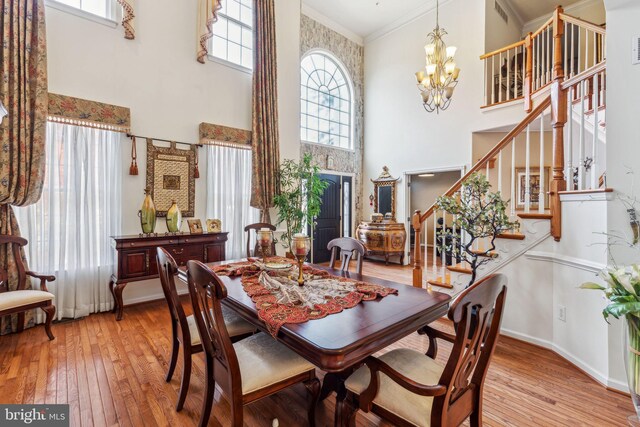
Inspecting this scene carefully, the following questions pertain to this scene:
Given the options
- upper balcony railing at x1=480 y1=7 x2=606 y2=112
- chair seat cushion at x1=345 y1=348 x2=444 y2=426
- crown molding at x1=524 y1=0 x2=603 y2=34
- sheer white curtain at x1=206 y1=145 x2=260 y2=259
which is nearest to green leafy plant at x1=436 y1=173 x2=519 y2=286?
chair seat cushion at x1=345 y1=348 x2=444 y2=426

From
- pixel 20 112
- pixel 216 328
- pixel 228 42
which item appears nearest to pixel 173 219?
pixel 20 112

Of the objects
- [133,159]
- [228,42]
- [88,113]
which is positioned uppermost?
[228,42]

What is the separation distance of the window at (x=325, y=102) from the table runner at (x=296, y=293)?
187 inches

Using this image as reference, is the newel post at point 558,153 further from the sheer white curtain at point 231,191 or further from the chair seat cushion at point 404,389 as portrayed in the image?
the sheer white curtain at point 231,191

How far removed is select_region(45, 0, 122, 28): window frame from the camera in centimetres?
319

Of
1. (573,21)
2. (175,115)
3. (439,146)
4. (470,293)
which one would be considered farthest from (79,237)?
(573,21)

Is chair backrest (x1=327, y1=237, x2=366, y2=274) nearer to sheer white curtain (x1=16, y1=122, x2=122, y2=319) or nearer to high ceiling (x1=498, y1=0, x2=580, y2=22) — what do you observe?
sheer white curtain (x1=16, y1=122, x2=122, y2=319)

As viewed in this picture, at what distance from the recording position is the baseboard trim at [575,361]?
6.68 ft

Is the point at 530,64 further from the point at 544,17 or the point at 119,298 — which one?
the point at 119,298

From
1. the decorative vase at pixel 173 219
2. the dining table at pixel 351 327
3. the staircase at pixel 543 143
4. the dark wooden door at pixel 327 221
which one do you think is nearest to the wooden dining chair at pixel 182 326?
the dining table at pixel 351 327

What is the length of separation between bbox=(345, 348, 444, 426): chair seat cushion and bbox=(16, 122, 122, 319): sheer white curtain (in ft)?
11.5

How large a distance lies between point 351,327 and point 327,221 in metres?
5.40

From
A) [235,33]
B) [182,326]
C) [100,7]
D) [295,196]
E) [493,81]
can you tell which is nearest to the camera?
[182,326]

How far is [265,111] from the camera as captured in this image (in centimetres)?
474
